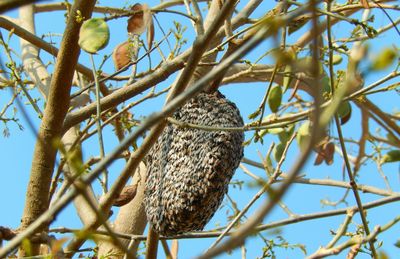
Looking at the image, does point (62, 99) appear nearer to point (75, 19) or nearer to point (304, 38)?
point (75, 19)

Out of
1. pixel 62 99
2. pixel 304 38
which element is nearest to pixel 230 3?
pixel 62 99

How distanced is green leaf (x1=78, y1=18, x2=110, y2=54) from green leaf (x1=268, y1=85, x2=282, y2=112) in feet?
1.45

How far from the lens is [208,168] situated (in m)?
1.66

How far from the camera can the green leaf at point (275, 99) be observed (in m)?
1.64

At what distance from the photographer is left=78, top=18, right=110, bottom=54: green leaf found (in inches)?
53.9

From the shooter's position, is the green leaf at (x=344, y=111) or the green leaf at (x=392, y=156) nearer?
the green leaf at (x=392, y=156)

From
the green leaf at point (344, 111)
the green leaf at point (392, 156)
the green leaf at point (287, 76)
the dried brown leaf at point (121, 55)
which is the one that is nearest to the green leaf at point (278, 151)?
the green leaf at point (344, 111)

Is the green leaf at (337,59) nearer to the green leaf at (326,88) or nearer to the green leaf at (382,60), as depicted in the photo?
the green leaf at (326,88)

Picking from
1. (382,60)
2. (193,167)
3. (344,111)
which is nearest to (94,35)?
(193,167)

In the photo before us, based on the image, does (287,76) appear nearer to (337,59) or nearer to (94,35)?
(94,35)

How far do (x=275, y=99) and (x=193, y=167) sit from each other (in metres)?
0.25

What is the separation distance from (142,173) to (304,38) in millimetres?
989

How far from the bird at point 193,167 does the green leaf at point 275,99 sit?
0.13m

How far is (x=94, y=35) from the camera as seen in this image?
4.52ft
